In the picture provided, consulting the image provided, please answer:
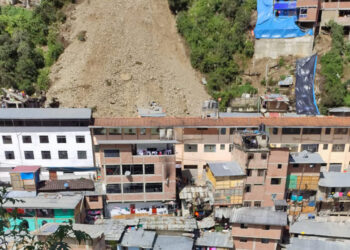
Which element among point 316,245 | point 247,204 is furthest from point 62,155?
point 316,245

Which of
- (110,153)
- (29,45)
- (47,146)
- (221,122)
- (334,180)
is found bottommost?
(334,180)

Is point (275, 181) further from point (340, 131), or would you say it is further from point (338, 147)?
point (340, 131)

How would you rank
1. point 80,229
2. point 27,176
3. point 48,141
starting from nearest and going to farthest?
point 80,229
point 27,176
point 48,141

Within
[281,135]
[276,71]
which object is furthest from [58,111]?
[276,71]

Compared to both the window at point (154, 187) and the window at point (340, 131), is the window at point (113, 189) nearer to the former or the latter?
the window at point (154, 187)

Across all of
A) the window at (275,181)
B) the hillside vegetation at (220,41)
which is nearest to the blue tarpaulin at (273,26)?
the hillside vegetation at (220,41)

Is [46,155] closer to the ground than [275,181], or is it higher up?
higher up

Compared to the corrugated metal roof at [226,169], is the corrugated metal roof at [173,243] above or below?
below
